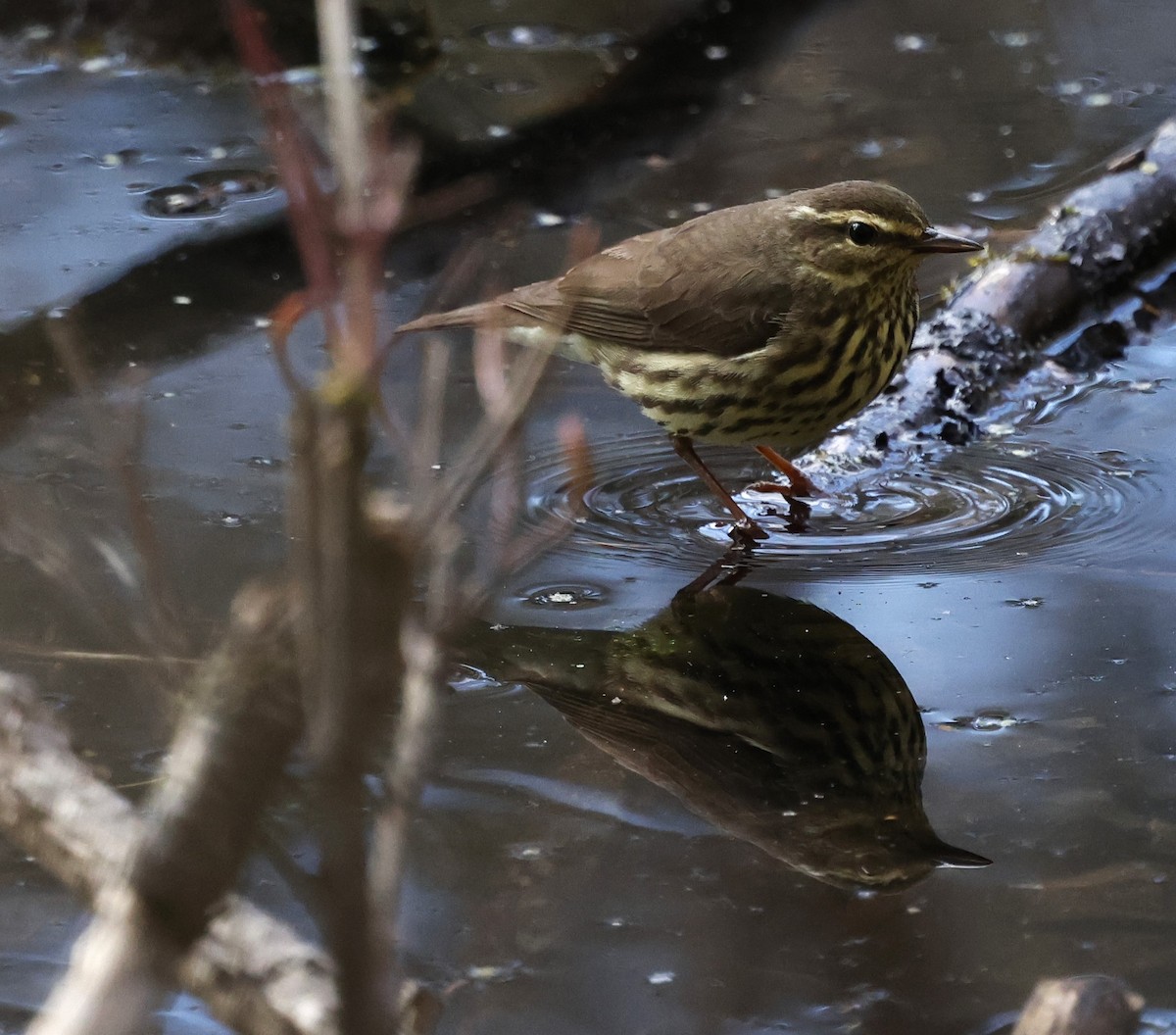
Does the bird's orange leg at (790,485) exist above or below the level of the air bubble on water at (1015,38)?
below

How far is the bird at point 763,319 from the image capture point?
15.4ft

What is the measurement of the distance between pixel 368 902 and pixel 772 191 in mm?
6308

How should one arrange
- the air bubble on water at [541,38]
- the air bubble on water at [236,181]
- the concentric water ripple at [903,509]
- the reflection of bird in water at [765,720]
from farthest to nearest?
the air bubble on water at [541,38], the air bubble on water at [236,181], the concentric water ripple at [903,509], the reflection of bird in water at [765,720]

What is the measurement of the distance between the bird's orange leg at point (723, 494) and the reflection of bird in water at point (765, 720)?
14.0 inches

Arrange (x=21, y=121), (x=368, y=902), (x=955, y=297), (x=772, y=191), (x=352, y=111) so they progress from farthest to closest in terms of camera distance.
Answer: (x=21, y=121), (x=772, y=191), (x=955, y=297), (x=368, y=902), (x=352, y=111)

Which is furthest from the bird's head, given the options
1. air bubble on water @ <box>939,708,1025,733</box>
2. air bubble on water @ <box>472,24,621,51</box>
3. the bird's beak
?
air bubble on water @ <box>472,24,621,51</box>

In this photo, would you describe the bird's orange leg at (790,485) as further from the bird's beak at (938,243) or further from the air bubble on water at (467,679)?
the air bubble on water at (467,679)

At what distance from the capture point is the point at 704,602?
13.7 ft

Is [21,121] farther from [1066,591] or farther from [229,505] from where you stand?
[1066,591]

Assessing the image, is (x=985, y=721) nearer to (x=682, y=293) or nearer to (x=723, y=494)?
(x=723, y=494)

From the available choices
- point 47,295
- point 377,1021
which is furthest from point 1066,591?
point 47,295

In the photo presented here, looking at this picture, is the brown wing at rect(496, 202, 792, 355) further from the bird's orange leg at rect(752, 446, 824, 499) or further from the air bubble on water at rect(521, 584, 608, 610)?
the air bubble on water at rect(521, 584, 608, 610)

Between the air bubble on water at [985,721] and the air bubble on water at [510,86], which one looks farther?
the air bubble on water at [510,86]

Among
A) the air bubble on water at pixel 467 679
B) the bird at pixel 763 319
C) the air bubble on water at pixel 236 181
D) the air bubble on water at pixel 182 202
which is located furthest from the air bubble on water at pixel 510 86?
the air bubble on water at pixel 467 679
